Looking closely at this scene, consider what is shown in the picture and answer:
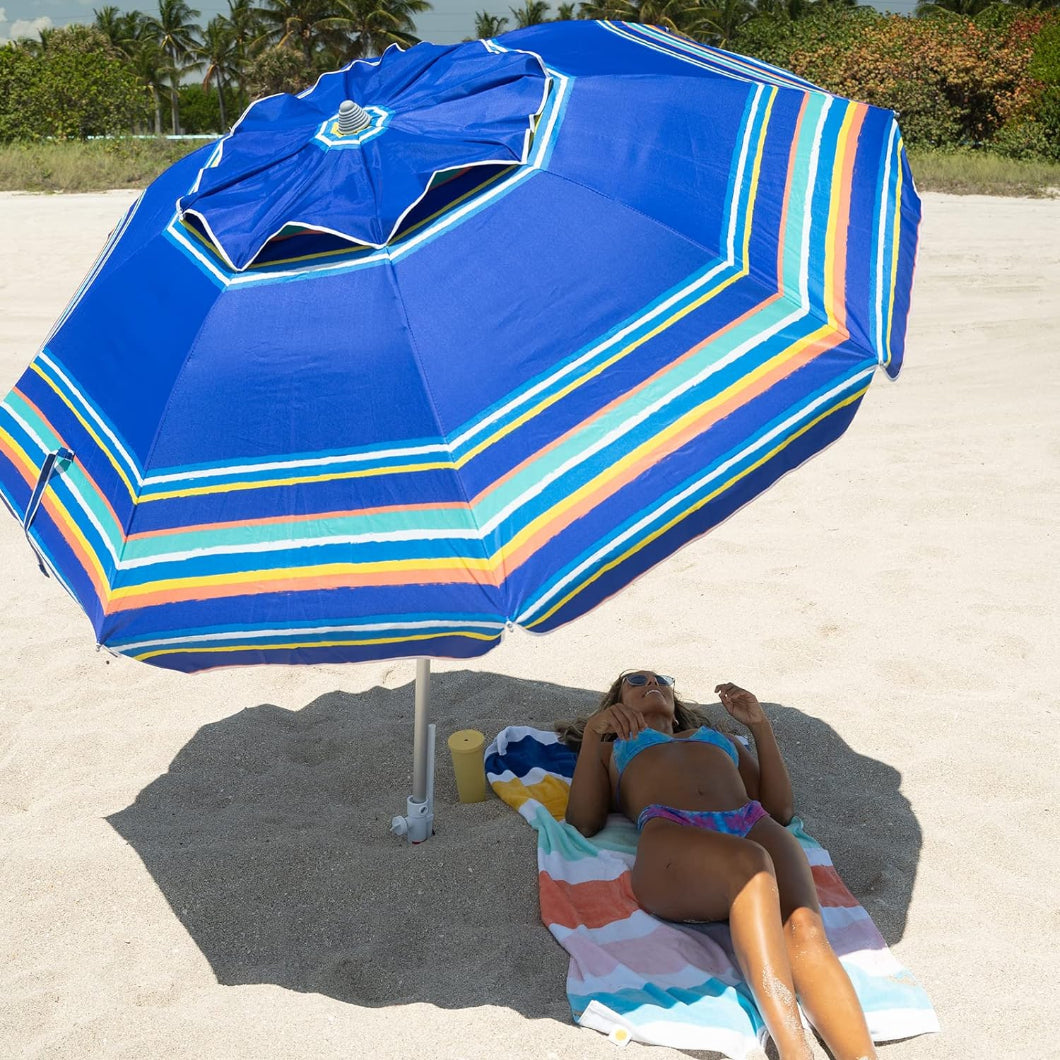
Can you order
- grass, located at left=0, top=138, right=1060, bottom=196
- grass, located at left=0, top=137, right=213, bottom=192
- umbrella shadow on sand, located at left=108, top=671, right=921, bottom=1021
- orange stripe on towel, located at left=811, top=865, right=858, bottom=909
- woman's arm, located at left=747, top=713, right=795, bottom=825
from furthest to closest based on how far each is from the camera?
1. grass, located at left=0, top=137, right=213, bottom=192
2. grass, located at left=0, top=138, right=1060, bottom=196
3. woman's arm, located at left=747, top=713, right=795, bottom=825
4. orange stripe on towel, located at left=811, top=865, right=858, bottom=909
5. umbrella shadow on sand, located at left=108, top=671, right=921, bottom=1021

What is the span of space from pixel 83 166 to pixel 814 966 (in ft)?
57.8

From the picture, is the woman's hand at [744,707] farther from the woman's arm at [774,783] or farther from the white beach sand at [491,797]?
the white beach sand at [491,797]

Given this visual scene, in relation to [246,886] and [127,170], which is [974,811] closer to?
[246,886]

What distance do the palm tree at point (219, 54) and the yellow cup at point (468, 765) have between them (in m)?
52.2

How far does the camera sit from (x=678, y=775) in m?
3.27

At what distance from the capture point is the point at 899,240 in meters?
2.62

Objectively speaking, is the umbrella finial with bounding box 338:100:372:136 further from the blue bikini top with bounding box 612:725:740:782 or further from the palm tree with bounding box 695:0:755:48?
the palm tree with bounding box 695:0:755:48

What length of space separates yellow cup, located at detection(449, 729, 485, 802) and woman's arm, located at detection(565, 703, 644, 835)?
33 centimetres

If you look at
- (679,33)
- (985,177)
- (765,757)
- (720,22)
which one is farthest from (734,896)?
(720,22)

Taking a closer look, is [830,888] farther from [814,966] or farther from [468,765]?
[468,765]

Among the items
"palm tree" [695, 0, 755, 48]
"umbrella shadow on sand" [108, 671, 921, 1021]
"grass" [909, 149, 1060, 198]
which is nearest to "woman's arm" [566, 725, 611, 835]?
"umbrella shadow on sand" [108, 671, 921, 1021]

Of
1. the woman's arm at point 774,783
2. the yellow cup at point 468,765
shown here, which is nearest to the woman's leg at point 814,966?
the woman's arm at point 774,783

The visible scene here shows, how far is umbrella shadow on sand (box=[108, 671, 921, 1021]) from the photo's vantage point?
2.98 metres

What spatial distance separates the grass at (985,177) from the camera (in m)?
13.6
